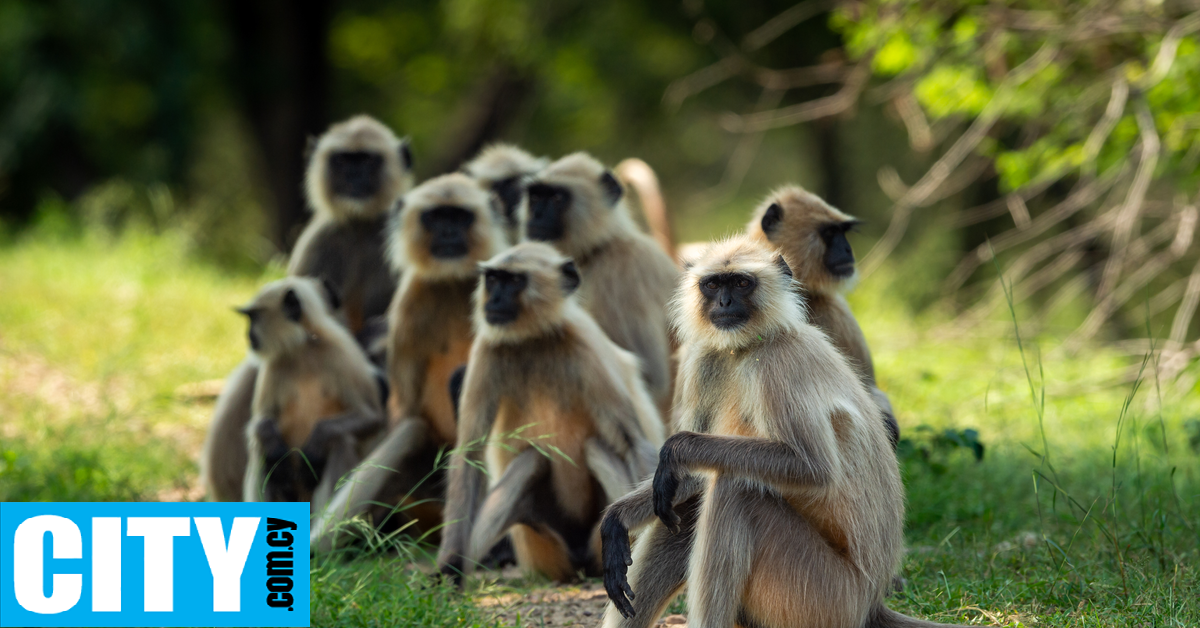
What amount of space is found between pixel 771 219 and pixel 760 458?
156cm

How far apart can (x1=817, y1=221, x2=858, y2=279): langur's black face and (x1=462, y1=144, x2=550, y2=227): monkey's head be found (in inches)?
79.9

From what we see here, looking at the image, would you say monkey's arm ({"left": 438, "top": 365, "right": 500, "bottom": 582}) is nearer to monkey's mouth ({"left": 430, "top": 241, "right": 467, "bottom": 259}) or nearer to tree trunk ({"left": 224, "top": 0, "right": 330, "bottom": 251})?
monkey's mouth ({"left": 430, "top": 241, "right": 467, "bottom": 259})

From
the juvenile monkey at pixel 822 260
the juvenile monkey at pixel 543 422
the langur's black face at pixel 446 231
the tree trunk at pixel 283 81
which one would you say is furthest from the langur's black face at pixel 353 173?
the tree trunk at pixel 283 81

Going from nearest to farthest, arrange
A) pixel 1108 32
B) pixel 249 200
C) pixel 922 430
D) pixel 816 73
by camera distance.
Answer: pixel 922 430 < pixel 1108 32 < pixel 816 73 < pixel 249 200

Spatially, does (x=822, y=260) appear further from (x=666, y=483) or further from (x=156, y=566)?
(x=156, y=566)

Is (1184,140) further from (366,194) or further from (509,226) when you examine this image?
(366,194)

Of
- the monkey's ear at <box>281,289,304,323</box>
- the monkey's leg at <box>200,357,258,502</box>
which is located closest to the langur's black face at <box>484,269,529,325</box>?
the monkey's ear at <box>281,289,304,323</box>

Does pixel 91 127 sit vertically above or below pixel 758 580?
above

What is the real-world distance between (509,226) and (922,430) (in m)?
2.27

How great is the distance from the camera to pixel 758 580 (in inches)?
113

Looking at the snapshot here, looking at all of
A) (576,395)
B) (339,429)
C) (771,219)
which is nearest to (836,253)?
(771,219)

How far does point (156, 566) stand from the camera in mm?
3426

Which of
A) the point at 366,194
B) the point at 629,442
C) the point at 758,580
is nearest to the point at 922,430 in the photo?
the point at 629,442

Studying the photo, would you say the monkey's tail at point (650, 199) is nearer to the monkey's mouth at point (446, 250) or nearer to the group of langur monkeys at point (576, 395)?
the group of langur monkeys at point (576, 395)
